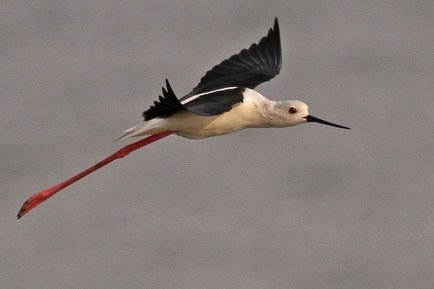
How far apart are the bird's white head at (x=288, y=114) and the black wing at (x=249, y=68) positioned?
0.70 meters

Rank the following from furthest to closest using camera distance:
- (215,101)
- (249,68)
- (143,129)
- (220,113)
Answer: (249,68)
(143,129)
(215,101)
(220,113)

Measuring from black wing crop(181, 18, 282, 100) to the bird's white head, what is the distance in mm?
696

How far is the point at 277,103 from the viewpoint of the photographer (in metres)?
10.9

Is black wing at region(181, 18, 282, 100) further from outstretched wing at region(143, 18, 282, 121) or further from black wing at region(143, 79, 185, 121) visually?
black wing at region(143, 79, 185, 121)

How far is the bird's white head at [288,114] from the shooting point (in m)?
10.8

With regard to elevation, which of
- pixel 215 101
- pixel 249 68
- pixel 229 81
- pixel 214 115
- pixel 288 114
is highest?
pixel 249 68

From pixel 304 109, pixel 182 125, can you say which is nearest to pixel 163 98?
pixel 182 125

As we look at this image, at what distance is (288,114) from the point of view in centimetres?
1084

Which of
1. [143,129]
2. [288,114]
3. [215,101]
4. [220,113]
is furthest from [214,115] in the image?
[288,114]

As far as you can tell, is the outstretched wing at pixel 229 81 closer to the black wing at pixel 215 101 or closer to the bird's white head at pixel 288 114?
the black wing at pixel 215 101

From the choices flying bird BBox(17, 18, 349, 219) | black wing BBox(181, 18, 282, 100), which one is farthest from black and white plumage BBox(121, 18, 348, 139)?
black wing BBox(181, 18, 282, 100)

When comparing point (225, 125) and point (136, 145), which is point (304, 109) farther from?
point (136, 145)

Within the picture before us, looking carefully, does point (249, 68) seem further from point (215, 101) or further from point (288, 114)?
point (215, 101)

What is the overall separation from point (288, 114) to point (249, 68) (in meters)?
1.48
